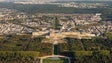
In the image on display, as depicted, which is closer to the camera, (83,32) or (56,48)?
(56,48)

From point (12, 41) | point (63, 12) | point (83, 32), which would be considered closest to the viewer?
point (12, 41)

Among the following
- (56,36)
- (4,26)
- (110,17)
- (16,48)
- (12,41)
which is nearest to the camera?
(16,48)

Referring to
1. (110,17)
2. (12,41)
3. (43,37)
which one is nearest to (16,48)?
(12,41)

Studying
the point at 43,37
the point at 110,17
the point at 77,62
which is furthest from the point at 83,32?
the point at 110,17

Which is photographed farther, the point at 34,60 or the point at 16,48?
the point at 16,48

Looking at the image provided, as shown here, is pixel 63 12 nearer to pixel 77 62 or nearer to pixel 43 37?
pixel 43 37

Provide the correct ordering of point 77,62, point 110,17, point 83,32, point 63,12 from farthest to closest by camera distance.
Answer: point 63,12, point 110,17, point 83,32, point 77,62

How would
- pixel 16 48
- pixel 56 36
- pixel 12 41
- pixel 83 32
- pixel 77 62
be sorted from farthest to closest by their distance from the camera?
1. pixel 83 32
2. pixel 56 36
3. pixel 12 41
4. pixel 16 48
5. pixel 77 62

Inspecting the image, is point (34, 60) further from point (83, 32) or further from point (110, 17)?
point (110, 17)

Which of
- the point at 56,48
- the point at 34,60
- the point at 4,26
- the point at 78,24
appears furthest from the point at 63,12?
the point at 34,60
